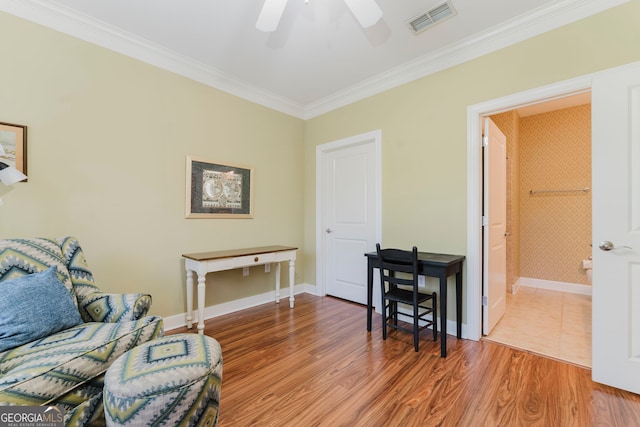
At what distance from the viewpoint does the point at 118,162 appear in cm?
247

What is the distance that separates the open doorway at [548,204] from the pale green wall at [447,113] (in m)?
1.38

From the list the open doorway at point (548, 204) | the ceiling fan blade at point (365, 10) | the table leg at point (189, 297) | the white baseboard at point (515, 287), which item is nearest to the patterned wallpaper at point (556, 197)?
the open doorway at point (548, 204)

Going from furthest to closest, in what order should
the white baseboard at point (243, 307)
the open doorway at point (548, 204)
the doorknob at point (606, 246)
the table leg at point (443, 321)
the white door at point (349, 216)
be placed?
the open doorway at point (548, 204) → the white door at point (349, 216) → the white baseboard at point (243, 307) → the table leg at point (443, 321) → the doorknob at point (606, 246)

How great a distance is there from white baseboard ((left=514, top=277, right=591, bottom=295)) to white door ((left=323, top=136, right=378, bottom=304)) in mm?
2611

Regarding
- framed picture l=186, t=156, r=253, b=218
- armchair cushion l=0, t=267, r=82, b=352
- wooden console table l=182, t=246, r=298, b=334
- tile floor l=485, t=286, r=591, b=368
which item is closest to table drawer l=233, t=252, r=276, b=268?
Result: wooden console table l=182, t=246, r=298, b=334

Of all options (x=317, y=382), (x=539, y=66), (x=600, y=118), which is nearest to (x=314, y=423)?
(x=317, y=382)

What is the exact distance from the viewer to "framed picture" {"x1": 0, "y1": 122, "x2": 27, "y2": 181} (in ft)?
6.48

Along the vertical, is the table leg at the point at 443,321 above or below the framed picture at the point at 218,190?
below

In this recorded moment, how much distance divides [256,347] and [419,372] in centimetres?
129

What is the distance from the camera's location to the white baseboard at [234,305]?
9.19 feet

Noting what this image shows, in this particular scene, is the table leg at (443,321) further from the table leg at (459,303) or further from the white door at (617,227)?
the white door at (617,227)

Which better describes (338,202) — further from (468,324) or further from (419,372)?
(419,372)
